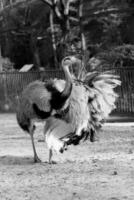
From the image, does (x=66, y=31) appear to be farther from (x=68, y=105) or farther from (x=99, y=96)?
(x=68, y=105)

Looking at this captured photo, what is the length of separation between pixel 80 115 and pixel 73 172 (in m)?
0.96

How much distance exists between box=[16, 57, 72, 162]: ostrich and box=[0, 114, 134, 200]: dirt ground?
595 millimetres

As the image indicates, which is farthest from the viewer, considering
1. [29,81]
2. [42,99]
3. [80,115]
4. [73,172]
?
[29,81]

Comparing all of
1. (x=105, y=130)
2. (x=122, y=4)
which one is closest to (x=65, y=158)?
(x=105, y=130)

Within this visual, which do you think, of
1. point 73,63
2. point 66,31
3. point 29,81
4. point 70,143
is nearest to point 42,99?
point 70,143

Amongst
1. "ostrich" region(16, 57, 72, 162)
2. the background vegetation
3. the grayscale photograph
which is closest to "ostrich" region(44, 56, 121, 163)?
the grayscale photograph

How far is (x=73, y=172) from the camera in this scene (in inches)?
289

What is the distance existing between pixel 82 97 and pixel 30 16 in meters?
26.7

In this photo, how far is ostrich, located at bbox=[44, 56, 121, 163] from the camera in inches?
311

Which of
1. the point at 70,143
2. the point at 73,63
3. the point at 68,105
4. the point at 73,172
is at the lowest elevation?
the point at 73,172

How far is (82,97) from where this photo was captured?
8094 millimetres

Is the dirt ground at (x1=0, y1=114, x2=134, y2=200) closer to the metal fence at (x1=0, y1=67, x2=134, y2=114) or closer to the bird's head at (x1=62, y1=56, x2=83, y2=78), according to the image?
the bird's head at (x1=62, y1=56, x2=83, y2=78)

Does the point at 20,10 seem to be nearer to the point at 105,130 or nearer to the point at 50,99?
the point at 105,130

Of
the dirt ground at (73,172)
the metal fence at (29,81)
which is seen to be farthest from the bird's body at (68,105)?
the metal fence at (29,81)
